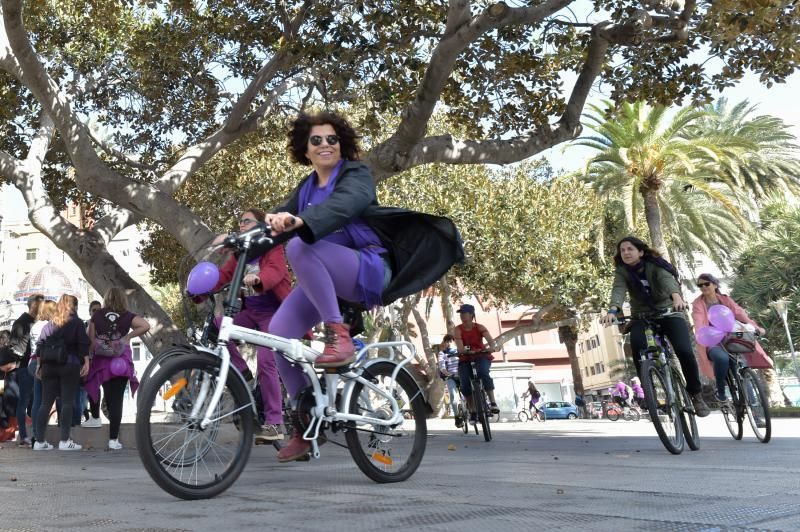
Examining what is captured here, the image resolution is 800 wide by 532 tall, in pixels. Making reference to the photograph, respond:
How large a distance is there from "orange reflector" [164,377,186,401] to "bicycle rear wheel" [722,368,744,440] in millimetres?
5835

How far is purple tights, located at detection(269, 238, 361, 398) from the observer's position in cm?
379

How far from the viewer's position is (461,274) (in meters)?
26.7

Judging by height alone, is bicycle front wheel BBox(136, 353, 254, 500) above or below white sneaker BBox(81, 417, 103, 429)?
below

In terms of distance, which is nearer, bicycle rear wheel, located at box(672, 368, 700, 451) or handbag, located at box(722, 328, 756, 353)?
bicycle rear wheel, located at box(672, 368, 700, 451)

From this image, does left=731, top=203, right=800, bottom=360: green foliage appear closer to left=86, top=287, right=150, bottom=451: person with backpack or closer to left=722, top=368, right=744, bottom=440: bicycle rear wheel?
left=722, top=368, right=744, bottom=440: bicycle rear wheel

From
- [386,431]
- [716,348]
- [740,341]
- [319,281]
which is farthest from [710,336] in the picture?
[319,281]

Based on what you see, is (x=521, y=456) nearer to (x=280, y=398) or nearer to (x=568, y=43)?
(x=280, y=398)

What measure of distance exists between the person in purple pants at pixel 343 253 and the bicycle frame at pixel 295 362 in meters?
0.11

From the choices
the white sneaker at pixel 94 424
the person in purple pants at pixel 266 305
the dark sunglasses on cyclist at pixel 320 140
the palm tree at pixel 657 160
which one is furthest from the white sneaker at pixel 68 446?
the palm tree at pixel 657 160

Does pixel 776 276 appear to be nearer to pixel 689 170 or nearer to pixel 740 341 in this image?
pixel 689 170

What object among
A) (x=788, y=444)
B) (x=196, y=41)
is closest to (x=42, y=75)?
(x=196, y=41)

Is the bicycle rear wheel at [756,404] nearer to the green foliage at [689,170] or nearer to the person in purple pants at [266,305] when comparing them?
the person in purple pants at [266,305]

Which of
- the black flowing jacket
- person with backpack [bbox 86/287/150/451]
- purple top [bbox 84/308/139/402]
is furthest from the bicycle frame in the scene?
purple top [bbox 84/308/139/402]

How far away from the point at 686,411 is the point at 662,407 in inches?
12.0
